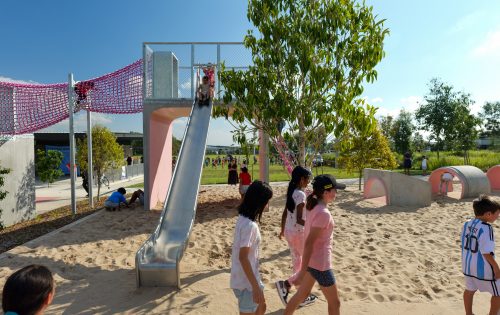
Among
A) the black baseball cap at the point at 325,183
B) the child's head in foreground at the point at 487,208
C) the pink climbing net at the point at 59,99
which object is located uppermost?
the pink climbing net at the point at 59,99

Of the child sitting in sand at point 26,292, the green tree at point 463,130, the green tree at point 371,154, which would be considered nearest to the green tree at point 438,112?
the green tree at point 463,130

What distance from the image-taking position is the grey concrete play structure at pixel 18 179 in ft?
36.1

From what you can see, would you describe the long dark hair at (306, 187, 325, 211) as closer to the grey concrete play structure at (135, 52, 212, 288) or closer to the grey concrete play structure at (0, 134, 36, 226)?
the grey concrete play structure at (135, 52, 212, 288)

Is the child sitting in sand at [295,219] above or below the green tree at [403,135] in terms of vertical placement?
below

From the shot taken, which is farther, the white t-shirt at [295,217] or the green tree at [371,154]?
the green tree at [371,154]

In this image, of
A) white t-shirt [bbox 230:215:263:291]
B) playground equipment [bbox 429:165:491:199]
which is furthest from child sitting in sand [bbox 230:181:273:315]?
playground equipment [bbox 429:165:491:199]

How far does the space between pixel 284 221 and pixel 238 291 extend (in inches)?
66.7

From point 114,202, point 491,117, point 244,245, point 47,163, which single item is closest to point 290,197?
point 244,245

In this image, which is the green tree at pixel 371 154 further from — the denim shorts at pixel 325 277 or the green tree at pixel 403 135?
the green tree at pixel 403 135

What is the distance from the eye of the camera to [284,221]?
15.0 ft

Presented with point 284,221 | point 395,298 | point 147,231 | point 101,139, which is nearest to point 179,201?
point 147,231

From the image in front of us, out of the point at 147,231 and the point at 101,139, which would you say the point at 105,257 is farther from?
the point at 101,139

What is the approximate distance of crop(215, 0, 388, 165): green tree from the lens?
19.6 feet

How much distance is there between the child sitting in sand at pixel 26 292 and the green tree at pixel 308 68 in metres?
4.63
